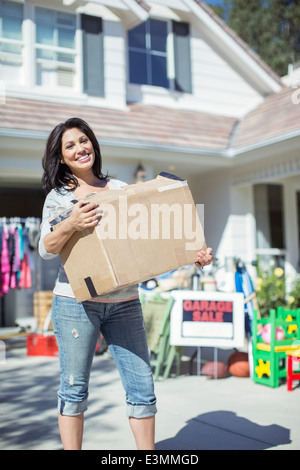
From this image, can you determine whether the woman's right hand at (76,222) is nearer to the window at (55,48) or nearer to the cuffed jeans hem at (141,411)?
the cuffed jeans hem at (141,411)

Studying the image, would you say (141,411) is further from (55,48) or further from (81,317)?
(55,48)

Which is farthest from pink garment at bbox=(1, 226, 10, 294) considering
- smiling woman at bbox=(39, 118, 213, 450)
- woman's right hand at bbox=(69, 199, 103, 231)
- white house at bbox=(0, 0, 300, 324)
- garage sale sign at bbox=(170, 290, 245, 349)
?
woman's right hand at bbox=(69, 199, 103, 231)

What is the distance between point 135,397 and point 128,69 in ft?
25.1

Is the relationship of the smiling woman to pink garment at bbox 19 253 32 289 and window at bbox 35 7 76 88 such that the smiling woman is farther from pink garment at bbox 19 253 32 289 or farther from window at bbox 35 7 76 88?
window at bbox 35 7 76 88

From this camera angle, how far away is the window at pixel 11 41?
7672mm

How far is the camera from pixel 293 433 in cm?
327

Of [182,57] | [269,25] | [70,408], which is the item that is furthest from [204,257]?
[269,25]

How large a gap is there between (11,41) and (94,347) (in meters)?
6.70

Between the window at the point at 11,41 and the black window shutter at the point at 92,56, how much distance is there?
101 centimetres

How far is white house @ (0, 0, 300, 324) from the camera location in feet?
24.5

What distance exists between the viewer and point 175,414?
3758 mm

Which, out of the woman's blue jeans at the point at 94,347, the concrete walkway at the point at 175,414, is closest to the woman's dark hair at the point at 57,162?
the woman's blue jeans at the point at 94,347

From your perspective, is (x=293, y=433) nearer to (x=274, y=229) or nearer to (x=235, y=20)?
(x=274, y=229)

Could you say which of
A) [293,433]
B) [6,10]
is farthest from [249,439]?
[6,10]
